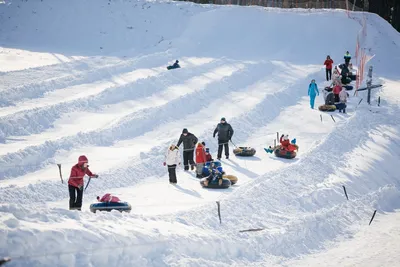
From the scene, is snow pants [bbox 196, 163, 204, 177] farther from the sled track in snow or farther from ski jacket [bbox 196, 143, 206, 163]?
the sled track in snow

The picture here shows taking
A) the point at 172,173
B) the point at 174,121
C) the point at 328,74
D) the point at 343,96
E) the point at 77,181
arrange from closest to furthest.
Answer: the point at 77,181 < the point at 172,173 < the point at 174,121 < the point at 343,96 < the point at 328,74

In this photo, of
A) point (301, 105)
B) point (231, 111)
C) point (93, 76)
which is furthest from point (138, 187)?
point (93, 76)

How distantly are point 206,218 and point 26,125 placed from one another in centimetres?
1169

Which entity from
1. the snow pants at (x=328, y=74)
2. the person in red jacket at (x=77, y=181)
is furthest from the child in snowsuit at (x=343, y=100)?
the person in red jacket at (x=77, y=181)

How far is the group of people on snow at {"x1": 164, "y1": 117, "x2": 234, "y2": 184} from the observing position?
1984cm

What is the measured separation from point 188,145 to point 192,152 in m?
0.30

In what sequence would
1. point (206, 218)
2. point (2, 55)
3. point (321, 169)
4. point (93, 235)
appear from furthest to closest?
1. point (2, 55)
2. point (321, 169)
3. point (206, 218)
4. point (93, 235)

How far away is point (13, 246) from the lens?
11.8 metres

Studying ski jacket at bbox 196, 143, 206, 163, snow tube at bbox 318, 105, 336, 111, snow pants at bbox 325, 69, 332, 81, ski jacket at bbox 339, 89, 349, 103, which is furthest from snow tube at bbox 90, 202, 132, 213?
snow pants at bbox 325, 69, 332, 81

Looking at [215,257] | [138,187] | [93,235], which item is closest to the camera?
[93,235]

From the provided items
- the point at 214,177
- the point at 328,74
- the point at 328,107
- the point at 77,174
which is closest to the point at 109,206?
the point at 77,174

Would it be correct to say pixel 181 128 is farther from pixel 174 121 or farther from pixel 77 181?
pixel 77 181

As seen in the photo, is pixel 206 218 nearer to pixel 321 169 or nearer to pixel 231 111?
pixel 321 169

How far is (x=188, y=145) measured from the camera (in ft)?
70.2
